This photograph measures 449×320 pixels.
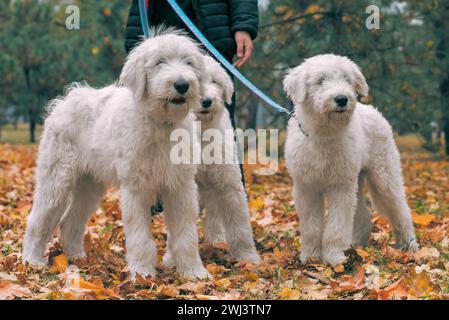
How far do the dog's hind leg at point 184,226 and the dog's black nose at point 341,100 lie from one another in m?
1.32

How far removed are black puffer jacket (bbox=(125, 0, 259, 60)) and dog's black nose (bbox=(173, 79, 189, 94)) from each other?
1.84 m

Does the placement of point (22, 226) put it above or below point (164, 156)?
below

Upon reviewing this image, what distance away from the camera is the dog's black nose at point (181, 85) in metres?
4.46

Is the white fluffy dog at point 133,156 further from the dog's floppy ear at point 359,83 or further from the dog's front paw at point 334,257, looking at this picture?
the dog's floppy ear at point 359,83

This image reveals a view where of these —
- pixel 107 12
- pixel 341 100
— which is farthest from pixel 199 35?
pixel 107 12

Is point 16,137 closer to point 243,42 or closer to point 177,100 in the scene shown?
point 243,42

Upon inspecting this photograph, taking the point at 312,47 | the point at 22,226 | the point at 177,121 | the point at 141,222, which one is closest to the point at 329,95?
the point at 177,121

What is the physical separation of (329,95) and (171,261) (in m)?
1.88

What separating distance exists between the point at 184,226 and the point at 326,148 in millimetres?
1448

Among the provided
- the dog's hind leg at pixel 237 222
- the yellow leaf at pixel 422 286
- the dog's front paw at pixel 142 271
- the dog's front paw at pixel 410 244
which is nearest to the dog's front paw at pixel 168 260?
the dog's front paw at pixel 142 271

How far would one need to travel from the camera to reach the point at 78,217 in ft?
19.6
